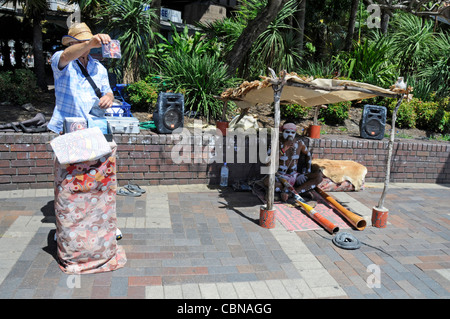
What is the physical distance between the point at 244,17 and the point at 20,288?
8.55m

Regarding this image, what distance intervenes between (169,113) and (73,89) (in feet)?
8.63

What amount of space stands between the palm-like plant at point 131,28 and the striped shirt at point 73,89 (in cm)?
434

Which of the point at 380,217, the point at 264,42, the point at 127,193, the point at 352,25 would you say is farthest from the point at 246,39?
the point at 380,217

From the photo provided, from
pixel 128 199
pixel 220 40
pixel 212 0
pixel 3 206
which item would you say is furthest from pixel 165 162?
pixel 212 0

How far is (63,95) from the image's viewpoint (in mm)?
3830

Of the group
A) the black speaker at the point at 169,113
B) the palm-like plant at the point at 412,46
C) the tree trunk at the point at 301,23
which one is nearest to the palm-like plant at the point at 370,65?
the palm-like plant at the point at 412,46

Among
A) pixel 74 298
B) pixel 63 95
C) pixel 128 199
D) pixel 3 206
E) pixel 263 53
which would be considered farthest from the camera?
pixel 263 53

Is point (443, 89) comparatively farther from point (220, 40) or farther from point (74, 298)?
point (74, 298)

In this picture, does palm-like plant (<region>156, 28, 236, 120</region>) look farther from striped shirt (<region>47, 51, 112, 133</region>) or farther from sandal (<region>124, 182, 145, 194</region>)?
striped shirt (<region>47, 51, 112, 133</region>)

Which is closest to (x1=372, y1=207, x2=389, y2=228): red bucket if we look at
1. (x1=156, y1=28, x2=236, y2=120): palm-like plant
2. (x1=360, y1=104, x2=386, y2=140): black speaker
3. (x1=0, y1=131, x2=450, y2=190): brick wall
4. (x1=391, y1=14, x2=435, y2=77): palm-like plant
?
(x1=0, y1=131, x2=450, y2=190): brick wall

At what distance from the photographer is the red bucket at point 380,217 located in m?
5.11

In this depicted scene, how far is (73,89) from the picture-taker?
3789 millimetres

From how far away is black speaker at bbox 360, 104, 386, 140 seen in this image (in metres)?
7.39

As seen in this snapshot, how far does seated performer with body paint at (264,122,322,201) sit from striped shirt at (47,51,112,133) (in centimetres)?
296
